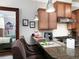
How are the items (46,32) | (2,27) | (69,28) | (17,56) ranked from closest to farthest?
(17,56), (2,27), (46,32), (69,28)

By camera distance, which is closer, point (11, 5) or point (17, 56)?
point (17, 56)

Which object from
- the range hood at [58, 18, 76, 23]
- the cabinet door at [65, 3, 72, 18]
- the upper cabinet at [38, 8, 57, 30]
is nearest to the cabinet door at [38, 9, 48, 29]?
the upper cabinet at [38, 8, 57, 30]

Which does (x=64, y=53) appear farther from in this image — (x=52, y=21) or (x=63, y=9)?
(x=63, y=9)

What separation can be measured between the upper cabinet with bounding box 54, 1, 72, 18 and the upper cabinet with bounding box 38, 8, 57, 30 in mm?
442

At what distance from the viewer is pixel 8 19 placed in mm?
4445

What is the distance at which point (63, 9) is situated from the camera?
5.20m

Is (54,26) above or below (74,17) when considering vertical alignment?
below

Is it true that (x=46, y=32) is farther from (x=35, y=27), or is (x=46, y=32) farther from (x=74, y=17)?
(x=74, y=17)

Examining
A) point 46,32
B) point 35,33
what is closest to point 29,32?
point 35,33

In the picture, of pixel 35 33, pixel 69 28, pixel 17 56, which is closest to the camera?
pixel 17 56

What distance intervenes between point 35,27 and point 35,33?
0.36 m

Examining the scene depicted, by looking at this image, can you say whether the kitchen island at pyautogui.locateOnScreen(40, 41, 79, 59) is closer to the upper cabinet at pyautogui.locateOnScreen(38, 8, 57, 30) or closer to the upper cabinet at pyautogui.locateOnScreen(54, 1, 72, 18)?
the upper cabinet at pyautogui.locateOnScreen(38, 8, 57, 30)

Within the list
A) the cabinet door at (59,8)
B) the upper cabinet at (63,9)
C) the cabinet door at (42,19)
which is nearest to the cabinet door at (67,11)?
the upper cabinet at (63,9)

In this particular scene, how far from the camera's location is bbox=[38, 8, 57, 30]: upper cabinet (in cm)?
468
